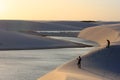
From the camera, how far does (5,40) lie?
35125 mm

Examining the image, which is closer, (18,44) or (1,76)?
(1,76)

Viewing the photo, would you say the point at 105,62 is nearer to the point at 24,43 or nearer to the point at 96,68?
the point at 96,68

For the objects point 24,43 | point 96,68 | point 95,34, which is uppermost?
point 96,68

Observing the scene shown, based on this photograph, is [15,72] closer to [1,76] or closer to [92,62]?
[1,76]

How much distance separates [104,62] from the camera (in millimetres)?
5543

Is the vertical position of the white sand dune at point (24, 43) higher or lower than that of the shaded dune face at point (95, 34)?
lower

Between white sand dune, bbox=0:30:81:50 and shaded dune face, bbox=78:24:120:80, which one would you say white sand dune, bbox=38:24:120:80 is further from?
white sand dune, bbox=0:30:81:50

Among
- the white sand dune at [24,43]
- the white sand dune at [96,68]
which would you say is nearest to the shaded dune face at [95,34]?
the white sand dune at [96,68]

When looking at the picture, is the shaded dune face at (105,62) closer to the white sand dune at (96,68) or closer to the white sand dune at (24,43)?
the white sand dune at (96,68)

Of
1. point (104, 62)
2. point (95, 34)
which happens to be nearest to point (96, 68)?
point (104, 62)

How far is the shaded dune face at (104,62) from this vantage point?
17.7 feet

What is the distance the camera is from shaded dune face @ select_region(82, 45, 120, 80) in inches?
212

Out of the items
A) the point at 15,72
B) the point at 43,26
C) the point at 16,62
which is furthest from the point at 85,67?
the point at 43,26

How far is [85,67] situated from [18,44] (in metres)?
27.4
